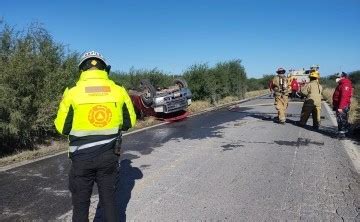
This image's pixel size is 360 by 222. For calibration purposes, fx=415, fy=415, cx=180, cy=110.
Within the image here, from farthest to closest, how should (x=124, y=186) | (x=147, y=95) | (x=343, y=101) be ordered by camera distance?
(x=147, y=95), (x=343, y=101), (x=124, y=186)

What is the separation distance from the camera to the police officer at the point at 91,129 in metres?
3.98

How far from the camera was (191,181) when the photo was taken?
22.7ft

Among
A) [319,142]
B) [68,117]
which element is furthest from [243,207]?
[319,142]

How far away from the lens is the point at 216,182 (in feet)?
22.4

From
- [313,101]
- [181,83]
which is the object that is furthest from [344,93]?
[181,83]

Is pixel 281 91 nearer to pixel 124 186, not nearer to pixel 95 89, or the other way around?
pixel 124 186

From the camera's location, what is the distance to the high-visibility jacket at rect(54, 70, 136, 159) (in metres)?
3.97

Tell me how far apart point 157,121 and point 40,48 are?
20.6ft

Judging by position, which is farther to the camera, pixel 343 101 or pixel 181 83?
pixel 181 83

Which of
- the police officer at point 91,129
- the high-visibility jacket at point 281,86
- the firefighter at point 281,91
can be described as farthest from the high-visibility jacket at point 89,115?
the high-visibility jacket at point 281,86

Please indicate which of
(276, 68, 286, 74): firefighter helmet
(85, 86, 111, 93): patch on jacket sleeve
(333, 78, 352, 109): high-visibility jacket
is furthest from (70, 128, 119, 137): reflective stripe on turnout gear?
(276, 68, 286, 74): firefighter helmet

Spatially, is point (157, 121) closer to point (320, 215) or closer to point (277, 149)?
point (277, 149)

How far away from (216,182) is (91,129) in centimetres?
333

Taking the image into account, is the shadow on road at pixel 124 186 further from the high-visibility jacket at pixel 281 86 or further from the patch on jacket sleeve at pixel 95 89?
the high-visibility jacket at pixel 281 86
